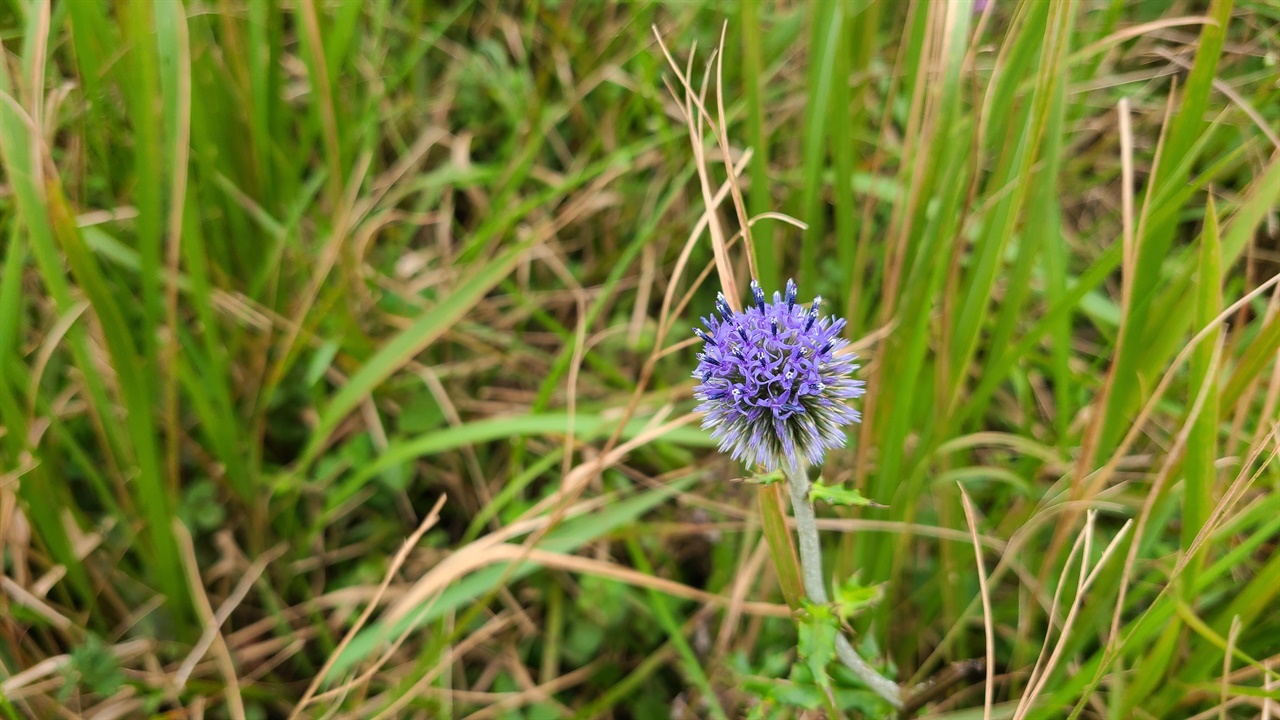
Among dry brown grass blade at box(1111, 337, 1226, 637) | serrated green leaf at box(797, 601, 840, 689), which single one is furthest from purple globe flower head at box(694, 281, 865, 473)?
dry brown grass blade at box(1111, 337, 1226, 637)

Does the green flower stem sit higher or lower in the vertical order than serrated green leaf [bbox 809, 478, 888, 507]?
lower

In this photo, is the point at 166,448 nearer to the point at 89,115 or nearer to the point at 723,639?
the point at 89,115

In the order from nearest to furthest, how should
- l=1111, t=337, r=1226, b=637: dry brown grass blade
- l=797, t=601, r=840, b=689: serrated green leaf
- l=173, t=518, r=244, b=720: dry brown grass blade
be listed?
l=797, t=601, r=840, b=689: serrated green leaf
l=1111, t=337, r=1226, b=637: dry brown grass blade
l=173, t=518, r=244, b=720: dry brown grass blade

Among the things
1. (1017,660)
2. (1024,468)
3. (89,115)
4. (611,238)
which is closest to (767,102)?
(611,238)

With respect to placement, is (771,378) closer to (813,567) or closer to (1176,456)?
(813,567)

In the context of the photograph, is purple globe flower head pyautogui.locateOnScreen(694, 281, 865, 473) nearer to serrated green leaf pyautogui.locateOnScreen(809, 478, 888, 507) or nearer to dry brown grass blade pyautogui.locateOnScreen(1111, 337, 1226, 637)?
serrated green leaf pyautogui.locateOnScreen(809, 478, 888, 507)

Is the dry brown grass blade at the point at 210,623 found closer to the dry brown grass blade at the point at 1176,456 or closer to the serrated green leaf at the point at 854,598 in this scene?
the serrated green leaf at the point at 854,598
